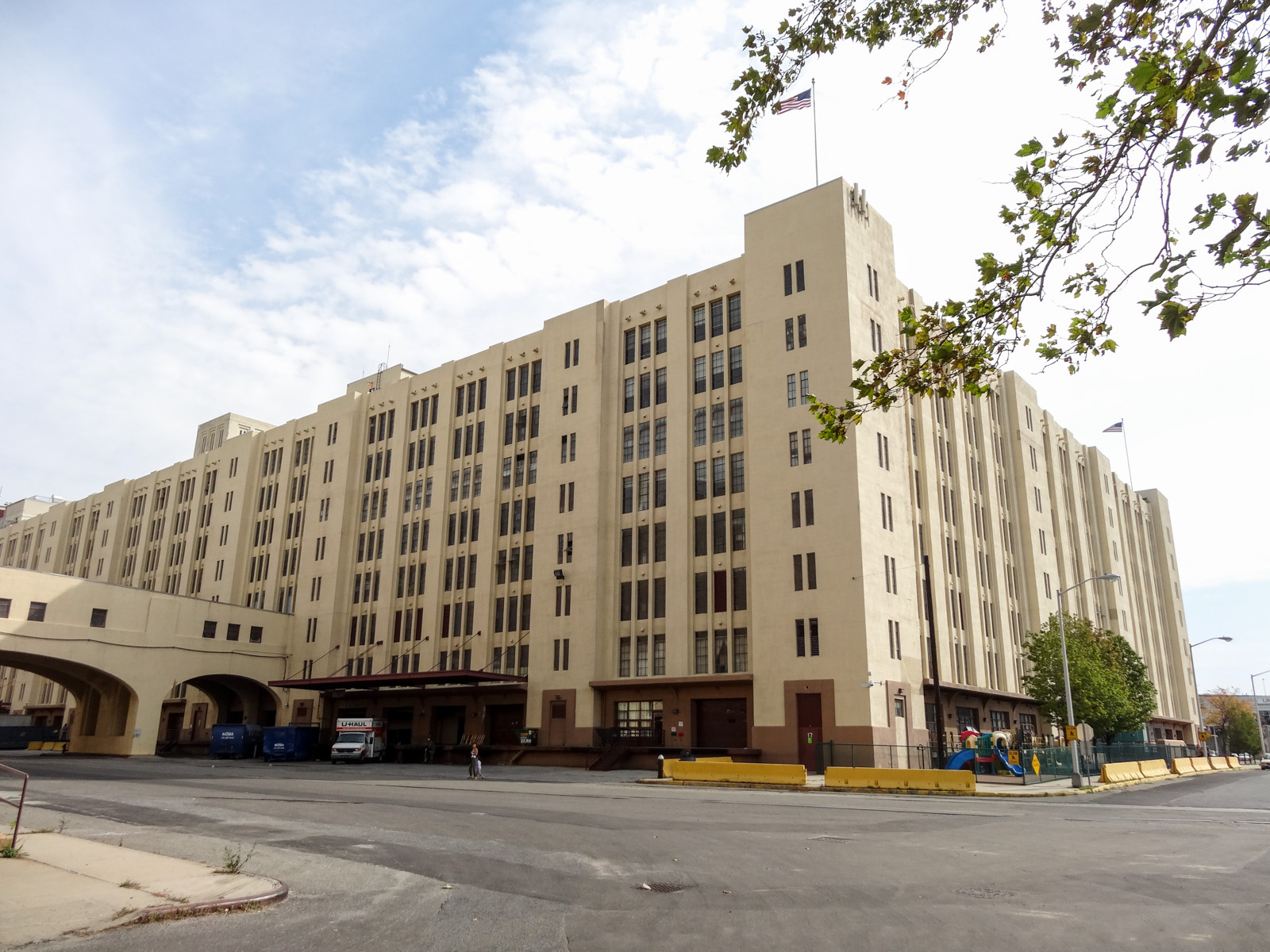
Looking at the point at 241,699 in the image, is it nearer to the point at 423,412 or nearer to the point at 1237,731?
the point at 423,412

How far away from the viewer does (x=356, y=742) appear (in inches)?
2110

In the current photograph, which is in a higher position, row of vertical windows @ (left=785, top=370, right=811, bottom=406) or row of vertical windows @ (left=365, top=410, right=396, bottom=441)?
row of vertical windows @ (left=365, top=410, right=396, bottom=441)

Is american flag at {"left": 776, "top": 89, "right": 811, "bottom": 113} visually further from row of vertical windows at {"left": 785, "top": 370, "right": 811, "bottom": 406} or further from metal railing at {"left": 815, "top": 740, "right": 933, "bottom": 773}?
metal railing at {"left": 815, "top": 740, "right": 933, "bottom": 773}

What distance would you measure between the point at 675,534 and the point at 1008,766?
→ 68.1 feet

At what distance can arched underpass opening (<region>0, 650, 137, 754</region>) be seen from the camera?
196 ft

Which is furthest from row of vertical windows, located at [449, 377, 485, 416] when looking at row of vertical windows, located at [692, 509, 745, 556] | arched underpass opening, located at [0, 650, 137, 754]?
arched underpass opening, located at [0, 650, 137, 754]

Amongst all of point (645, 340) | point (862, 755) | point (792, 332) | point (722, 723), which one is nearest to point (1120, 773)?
point (862, 755)

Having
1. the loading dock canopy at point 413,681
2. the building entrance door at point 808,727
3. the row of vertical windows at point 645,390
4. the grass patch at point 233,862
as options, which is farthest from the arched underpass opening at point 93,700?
the grass patch at point 233,862

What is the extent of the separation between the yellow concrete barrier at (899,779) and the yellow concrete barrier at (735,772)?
137cm

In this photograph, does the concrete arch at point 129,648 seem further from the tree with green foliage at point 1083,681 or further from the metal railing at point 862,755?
the tree with green foliage at point 1083,681

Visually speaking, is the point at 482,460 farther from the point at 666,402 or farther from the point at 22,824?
the point at 22,824

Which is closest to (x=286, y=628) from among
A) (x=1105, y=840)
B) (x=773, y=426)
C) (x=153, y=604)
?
(x=153, y=604)

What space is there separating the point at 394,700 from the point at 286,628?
14.5m

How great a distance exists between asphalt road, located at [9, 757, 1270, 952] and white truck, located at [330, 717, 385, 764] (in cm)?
2739
